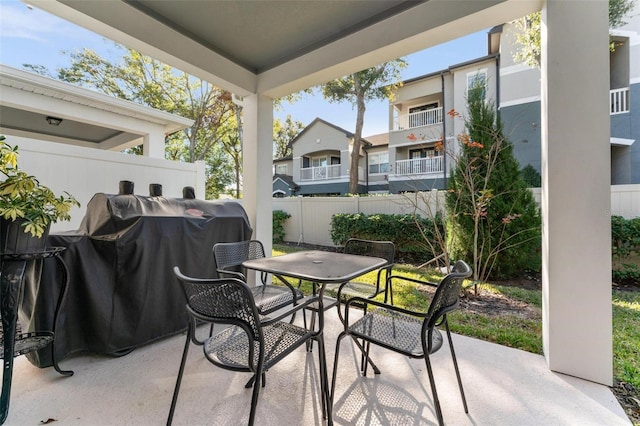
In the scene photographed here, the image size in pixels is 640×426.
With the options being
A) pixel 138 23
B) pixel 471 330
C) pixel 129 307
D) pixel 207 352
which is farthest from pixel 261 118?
pixel 471 330

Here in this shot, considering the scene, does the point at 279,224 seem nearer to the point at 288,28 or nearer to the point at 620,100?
the point at 288,28

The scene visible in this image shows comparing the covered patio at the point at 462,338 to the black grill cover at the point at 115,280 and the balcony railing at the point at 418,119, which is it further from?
the balcony railing at the point at 418,119

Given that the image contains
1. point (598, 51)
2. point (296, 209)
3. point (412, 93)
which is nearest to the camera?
point (598, 51)

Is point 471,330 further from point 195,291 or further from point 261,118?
point 261,118

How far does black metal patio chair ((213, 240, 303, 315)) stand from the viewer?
2.29 meters

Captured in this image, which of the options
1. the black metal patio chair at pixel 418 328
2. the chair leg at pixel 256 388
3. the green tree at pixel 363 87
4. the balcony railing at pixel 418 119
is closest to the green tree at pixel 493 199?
the black metal patio chair at pixel 418 328

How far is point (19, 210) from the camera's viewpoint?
62.1 inches

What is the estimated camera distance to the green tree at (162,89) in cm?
1067

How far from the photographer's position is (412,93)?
13.0 metres

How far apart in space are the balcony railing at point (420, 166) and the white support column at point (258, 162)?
1025 cm

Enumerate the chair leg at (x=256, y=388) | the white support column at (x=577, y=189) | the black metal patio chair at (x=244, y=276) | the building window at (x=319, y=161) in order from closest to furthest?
the chair leg at (x=256, y=388) → the white support column at (x=577, y=189) → the black metal patio chair at (x=244, y=276) → the building window at (x=319, y=161)

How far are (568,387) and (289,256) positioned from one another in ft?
7.72

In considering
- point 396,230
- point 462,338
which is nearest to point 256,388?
point 462,338

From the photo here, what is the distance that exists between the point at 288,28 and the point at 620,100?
989 cm
